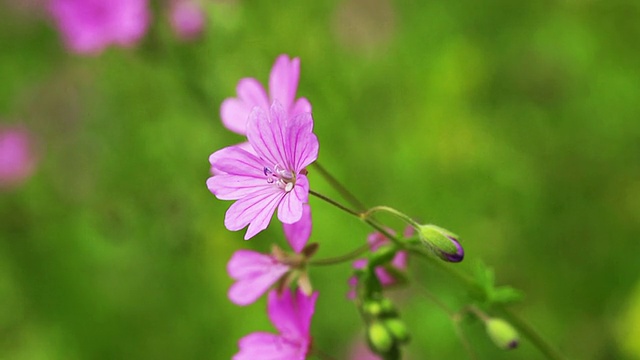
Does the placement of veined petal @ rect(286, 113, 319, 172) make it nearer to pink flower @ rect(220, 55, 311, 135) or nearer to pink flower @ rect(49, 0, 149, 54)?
pink flower @ rect(220, 55, 311, 135)

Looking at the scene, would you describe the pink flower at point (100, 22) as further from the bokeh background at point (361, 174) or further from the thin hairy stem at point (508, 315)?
the thin hairy stem at point (508, 315)

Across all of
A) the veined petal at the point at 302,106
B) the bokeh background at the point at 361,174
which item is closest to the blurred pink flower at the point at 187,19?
the bokeh background at the point at 361,174

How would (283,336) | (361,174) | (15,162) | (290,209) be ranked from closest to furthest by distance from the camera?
(290,209), (283,336), (361,174), (15,162)

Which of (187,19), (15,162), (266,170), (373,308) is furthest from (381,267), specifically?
(15,162)

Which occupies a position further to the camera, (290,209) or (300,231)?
(300,231)

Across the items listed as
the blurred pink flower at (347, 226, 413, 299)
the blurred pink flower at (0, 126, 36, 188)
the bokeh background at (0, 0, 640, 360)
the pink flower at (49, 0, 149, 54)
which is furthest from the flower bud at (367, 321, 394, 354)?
the blurred pink flower at (0, 126, 36, 188)

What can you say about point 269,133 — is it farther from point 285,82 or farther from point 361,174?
point 361,174
